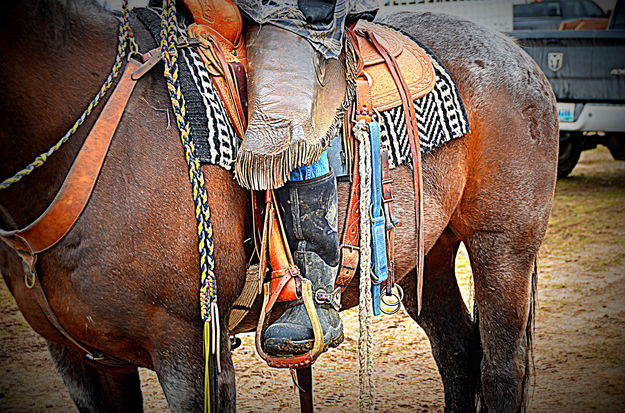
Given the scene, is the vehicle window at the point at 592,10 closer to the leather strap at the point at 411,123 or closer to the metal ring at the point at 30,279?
the leather strap at the point at 411,123

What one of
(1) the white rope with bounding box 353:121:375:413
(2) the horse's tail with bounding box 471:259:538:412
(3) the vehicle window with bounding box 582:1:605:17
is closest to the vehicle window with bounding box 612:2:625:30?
(3) the vehicle window with bounding box 582:1:605:17

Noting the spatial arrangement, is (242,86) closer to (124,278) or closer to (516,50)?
(124,278)

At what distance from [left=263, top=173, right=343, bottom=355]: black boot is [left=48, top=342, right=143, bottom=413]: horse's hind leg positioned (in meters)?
0.61

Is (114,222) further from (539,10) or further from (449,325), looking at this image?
(539,10)

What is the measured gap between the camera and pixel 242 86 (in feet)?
7.59

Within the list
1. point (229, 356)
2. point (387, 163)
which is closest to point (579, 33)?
point (387, 163)

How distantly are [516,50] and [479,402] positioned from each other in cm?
174

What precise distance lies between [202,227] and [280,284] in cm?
37

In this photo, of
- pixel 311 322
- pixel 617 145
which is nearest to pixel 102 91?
pixel 311 322

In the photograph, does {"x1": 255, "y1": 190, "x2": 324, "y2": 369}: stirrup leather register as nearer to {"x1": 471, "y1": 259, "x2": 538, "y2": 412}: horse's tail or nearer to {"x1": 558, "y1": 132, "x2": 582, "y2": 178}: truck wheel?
{"x1": 471, "y1": 259, "x2": 538, "y2": 412}: horse's tail

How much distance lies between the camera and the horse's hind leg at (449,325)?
350 centimetres

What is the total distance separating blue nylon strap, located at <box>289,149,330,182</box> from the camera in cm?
231

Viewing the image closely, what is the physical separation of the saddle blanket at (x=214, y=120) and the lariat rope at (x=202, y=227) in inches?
1.3

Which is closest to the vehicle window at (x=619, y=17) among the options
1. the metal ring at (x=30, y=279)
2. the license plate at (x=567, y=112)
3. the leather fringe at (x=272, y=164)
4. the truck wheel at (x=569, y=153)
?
the license plate at (x=567, y=112)
